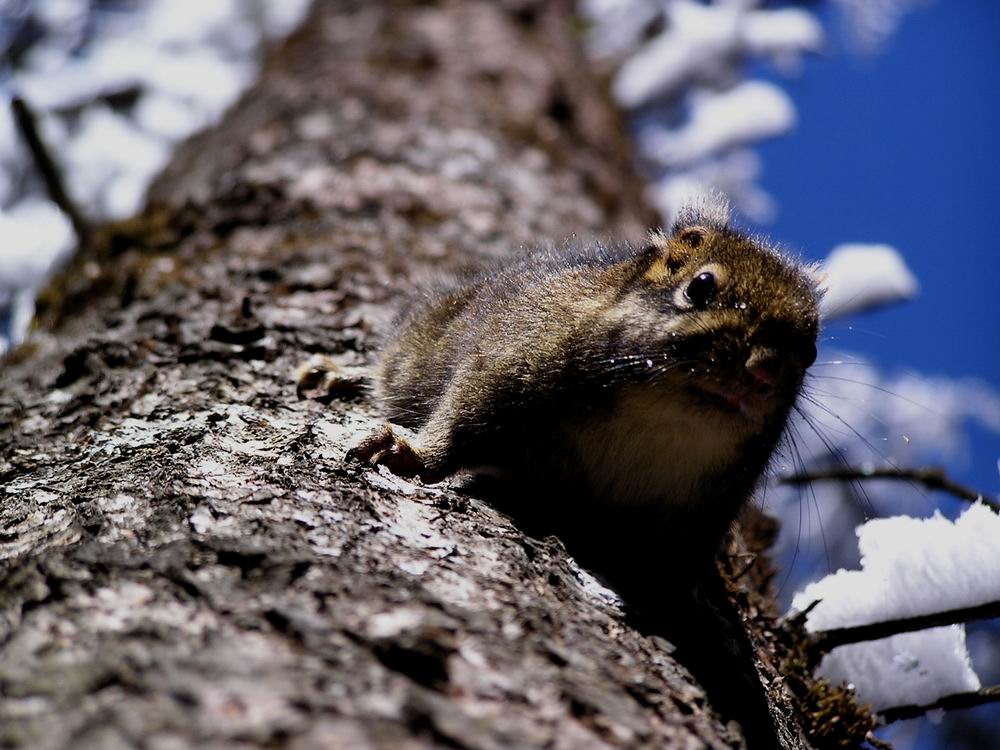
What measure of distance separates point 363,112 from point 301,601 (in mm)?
3097

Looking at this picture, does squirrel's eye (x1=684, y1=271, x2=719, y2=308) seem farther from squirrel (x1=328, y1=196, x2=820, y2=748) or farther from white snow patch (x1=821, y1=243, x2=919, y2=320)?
white snow patch (x1=821, y1=243, x2=919, y2=320)

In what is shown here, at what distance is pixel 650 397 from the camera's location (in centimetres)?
223

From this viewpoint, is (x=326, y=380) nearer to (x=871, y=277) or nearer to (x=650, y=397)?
(x=650, y=397)

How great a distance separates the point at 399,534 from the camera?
5.49 ft

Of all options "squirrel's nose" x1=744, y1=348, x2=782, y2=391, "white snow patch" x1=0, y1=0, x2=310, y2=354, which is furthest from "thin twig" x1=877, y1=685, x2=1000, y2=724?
"white snow patch" x1=0, y1=0, x2=310, y2=354

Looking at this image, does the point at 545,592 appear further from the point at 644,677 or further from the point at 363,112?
the point at 363,112

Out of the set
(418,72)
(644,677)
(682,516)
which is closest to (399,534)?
(644,677)

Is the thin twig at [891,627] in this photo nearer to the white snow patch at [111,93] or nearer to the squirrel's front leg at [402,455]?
the squirrel's front leg at [402,455]

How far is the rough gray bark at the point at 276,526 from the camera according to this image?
119 cm

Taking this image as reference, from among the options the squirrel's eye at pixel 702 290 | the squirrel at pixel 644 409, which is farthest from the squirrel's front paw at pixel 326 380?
the squirrel's eye at pixel 702 290

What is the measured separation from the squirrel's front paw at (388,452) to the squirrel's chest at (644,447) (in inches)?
16.9

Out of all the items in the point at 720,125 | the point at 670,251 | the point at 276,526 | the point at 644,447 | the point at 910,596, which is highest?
the point at 720,125

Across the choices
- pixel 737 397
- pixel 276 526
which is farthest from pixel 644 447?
pixel 276 526

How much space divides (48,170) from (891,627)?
3.57 m
